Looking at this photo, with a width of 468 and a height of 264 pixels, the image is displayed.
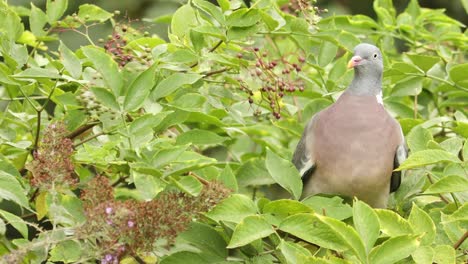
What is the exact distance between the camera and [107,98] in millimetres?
1880

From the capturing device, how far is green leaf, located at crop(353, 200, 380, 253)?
162 cm

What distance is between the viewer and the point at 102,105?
194 centimetres

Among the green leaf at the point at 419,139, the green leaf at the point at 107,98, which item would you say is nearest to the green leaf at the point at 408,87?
the green leaf at the point at 419,139

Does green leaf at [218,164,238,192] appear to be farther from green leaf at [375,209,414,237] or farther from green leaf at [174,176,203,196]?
green leaf at [375,209,414,237]

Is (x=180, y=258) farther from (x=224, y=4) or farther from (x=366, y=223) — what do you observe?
(x=224, y=4)

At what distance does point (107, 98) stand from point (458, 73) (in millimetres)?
970

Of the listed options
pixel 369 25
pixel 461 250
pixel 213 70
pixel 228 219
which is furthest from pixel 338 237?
pixel 369 25

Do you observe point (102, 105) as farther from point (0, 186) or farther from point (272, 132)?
point (272, 132)

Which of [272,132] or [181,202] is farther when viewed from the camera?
[272,132]

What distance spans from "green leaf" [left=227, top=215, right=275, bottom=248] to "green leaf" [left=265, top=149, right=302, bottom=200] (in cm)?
23

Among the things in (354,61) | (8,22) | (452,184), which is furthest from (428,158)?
(8,22)

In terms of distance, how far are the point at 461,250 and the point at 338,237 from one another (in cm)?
31

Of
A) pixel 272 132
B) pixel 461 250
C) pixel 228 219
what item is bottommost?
pixel 272 132

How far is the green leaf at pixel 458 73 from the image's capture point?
95.6 inches
